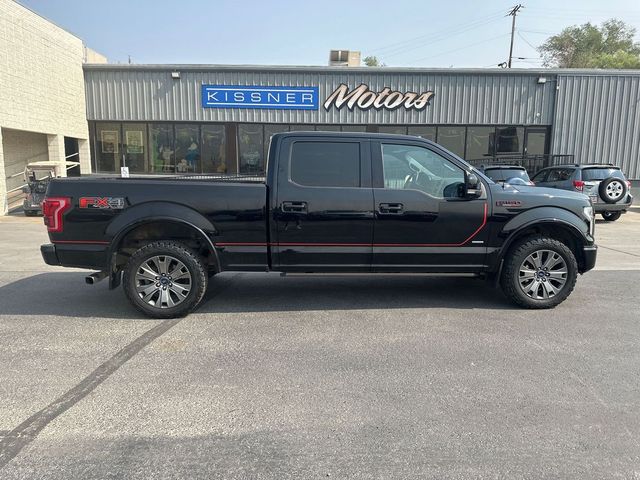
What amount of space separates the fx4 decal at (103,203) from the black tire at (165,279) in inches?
20.5

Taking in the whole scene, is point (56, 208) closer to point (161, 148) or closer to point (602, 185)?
point (602, 185)

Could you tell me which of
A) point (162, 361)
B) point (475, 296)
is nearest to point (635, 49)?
point (475, 296)

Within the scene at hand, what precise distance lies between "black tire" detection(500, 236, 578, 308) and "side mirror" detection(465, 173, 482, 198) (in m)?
0.81

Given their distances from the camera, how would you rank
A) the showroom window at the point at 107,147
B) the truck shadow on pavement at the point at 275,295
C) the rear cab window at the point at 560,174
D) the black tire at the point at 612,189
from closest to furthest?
the truck shadow on pavement at the point at 275,295 < the black tire at the point at 612,189 < the rear cab window at the point at 560,174 < the showroom window at the point at 107,147

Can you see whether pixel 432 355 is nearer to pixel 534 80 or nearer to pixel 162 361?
pixel 162 361

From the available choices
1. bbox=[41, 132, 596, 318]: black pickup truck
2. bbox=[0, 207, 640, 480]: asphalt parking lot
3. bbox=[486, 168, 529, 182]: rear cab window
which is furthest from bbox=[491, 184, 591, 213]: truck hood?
bbox=[486, 168, 529, 182]: rear cab window

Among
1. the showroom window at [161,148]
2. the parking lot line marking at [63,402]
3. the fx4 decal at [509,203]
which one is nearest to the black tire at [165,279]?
the parking lot line marking at [63,402]

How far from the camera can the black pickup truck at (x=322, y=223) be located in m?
4.84

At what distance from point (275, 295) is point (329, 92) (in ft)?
43.1

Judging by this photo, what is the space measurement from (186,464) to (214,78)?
1671 cm

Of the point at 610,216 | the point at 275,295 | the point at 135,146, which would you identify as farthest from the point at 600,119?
Result: the point at 135,146

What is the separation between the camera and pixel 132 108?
57.2 ft

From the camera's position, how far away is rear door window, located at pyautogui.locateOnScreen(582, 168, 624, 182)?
13.0 meters

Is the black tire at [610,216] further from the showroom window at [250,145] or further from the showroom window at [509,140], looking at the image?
the showroom window at [250,145]
